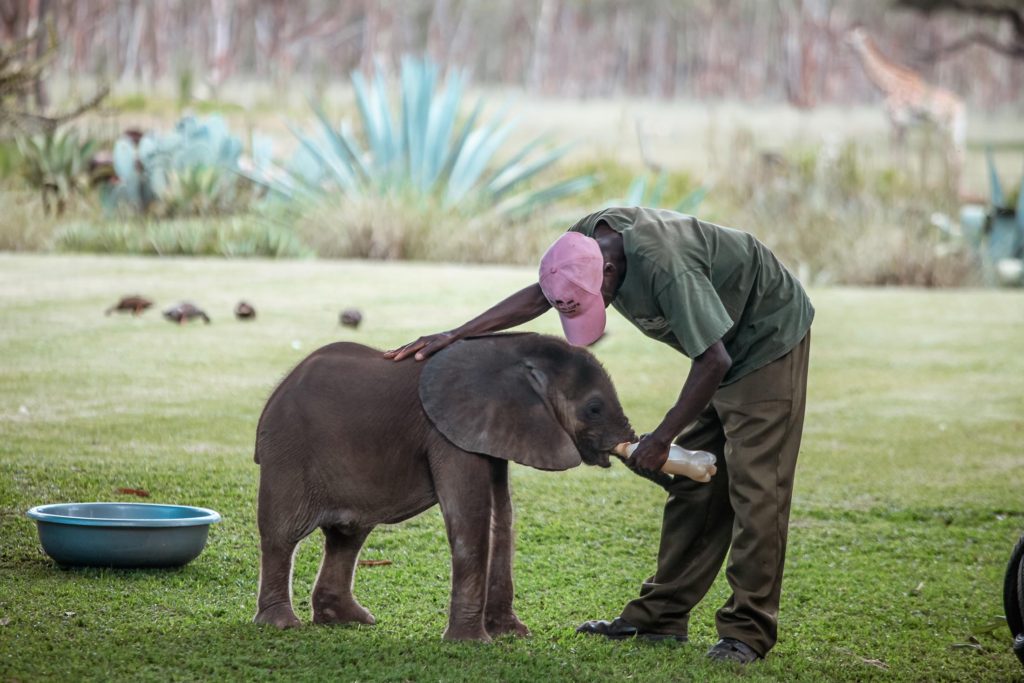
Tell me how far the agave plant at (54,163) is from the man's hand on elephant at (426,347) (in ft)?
38.7

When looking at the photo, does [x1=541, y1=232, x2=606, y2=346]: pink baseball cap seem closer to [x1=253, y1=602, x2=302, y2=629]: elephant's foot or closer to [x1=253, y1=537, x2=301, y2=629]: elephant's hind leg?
[x1=253, y1=537, x2=301, y2=629]: elephant's hind leg

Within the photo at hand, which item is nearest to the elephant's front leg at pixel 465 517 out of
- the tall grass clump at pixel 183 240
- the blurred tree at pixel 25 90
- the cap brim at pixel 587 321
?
the cap brim at pixel 587 321

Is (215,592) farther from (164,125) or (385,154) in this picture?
(164,125)

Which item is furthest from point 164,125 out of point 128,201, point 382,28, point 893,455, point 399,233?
point 382,28

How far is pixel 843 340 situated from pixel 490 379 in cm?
737

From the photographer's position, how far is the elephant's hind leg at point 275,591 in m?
4.01

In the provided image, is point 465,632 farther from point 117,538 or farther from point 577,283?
point 117,538

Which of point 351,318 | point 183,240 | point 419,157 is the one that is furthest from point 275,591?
point 419,157

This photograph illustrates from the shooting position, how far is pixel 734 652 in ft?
13.1

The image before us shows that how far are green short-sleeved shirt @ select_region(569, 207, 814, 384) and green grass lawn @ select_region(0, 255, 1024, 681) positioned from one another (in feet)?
3.02

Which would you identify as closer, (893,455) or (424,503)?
(424,503)

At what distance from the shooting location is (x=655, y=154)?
79.5 ft

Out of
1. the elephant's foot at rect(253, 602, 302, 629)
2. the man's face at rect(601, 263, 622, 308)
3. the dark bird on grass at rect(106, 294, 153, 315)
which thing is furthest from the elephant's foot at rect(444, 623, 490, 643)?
the dark bird on grass at rect(106, 294, 153, 315)

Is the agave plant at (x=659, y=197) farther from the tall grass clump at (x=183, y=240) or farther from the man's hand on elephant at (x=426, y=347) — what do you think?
the man's hand on elephant at (x=426, y=347)
